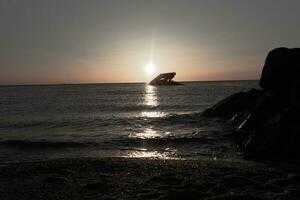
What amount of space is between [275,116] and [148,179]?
28.9 feet

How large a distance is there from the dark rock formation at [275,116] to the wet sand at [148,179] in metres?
1.21

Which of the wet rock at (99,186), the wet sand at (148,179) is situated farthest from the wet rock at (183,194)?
the wet rock at (99,186)

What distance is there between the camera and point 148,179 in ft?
40.7

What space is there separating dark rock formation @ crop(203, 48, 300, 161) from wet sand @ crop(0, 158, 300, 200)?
1.21m

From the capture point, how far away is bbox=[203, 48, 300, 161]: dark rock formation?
15859mm

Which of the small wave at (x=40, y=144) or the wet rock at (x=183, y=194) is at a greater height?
the wet rock at (x=183, y=194)

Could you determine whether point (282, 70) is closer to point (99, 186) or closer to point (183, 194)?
point (183, 194)

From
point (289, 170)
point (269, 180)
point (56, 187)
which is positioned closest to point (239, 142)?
point (289, 170)

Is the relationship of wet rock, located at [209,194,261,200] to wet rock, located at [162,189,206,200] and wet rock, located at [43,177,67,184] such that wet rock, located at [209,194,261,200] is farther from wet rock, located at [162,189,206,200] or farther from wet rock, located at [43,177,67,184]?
wet rock, located at [43,177,67,184]

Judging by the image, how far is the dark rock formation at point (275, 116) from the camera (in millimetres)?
15859

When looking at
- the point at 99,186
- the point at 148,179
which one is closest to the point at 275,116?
the point at 148,179

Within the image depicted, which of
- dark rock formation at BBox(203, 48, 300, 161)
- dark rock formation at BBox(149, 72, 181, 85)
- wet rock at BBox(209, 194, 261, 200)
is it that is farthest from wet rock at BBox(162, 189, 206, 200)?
dark rock formation at BBox(149, 72, 181, 85)

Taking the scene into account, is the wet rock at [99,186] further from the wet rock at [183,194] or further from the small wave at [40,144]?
the small wave at [40,144]

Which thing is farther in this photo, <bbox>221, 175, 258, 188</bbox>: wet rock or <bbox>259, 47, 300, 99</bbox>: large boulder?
<bbox>259, 47, 300, 99</bbox>: large boulder
